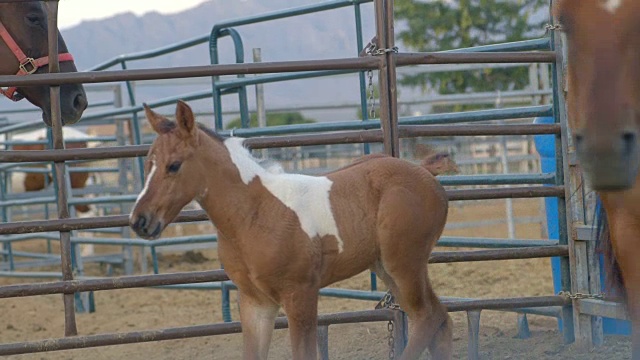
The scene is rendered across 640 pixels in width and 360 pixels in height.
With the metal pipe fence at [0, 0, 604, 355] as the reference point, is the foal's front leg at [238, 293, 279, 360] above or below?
below

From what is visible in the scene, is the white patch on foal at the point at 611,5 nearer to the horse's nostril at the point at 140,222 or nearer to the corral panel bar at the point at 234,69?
the horse's nostril at the point at 140,222

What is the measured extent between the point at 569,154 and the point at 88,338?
2.58 m

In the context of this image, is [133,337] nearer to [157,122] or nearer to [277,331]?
[157,122]

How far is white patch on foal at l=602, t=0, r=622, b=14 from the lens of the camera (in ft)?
7.90

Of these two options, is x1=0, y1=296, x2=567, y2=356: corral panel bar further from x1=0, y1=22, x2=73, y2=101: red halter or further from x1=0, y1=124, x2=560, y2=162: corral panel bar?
x1=0, y1=22, x2=73, y2=101: red halter

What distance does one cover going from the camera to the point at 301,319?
3539 millimetres

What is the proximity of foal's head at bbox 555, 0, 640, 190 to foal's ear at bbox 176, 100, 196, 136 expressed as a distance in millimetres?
1512

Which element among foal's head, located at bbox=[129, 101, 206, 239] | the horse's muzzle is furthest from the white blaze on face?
the horse's muzzle

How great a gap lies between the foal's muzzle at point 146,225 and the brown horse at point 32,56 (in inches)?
60.6

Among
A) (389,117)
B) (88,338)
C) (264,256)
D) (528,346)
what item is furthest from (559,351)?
(88,338)

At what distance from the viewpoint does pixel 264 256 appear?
11.6 feet

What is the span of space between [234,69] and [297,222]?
3.45 ft

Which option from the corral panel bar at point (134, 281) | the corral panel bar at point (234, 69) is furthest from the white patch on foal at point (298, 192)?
the corral panel bar at point (134, 281)

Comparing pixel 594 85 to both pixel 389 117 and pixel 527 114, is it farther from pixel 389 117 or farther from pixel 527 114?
pixel 527 114
